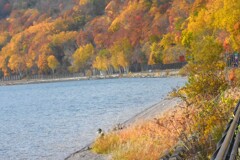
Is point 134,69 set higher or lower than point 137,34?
lower

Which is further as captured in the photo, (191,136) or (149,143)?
(149,143)

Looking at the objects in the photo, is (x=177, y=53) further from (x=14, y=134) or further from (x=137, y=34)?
(x=14, y=134)

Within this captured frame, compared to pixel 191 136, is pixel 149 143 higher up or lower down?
lower down

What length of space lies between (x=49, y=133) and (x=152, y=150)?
1997 cm

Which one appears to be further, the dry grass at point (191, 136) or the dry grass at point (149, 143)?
the dry grass at point (149, 143)

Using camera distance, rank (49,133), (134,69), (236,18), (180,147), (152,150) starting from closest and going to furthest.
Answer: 1. (180,147)
2. (152,150)
3. (49,133)
4. (236,18)
5. (134,69)

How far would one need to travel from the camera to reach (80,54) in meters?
195

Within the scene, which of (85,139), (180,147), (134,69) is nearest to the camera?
(180,147)

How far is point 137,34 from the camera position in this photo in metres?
180

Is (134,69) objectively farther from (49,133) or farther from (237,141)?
(237,141)

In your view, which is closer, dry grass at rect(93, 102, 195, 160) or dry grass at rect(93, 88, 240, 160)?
dry grass at rect(93, 88, 240, 160)

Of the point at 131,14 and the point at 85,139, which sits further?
the point at 131,14

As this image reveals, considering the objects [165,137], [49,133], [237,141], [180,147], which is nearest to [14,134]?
[49,133]

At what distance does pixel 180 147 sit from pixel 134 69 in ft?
504
